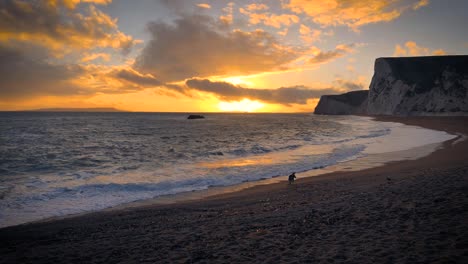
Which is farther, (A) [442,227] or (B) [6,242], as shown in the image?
(B) [6,242]

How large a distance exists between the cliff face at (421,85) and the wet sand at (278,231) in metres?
91.6

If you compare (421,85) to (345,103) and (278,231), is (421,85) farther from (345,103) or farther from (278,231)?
(278,231)

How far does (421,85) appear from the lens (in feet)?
292

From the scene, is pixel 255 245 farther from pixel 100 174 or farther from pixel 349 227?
pixel 100 174

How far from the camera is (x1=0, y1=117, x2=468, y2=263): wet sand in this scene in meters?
5.35

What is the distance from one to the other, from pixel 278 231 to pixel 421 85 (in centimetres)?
10182

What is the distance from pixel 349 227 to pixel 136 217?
635 centimetres

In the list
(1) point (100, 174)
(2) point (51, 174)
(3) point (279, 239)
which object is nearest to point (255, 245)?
(3) point (279, 239)

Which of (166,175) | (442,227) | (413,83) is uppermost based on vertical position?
(413,83)

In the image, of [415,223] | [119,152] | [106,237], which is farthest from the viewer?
[119,152]

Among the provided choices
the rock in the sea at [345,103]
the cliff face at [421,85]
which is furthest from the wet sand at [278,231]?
the rock in the sea at [345,103]

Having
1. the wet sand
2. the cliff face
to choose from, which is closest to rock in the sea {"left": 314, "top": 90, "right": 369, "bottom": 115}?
the cliff face

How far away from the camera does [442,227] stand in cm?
588

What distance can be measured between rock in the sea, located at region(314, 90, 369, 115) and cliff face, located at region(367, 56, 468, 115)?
6012cm
